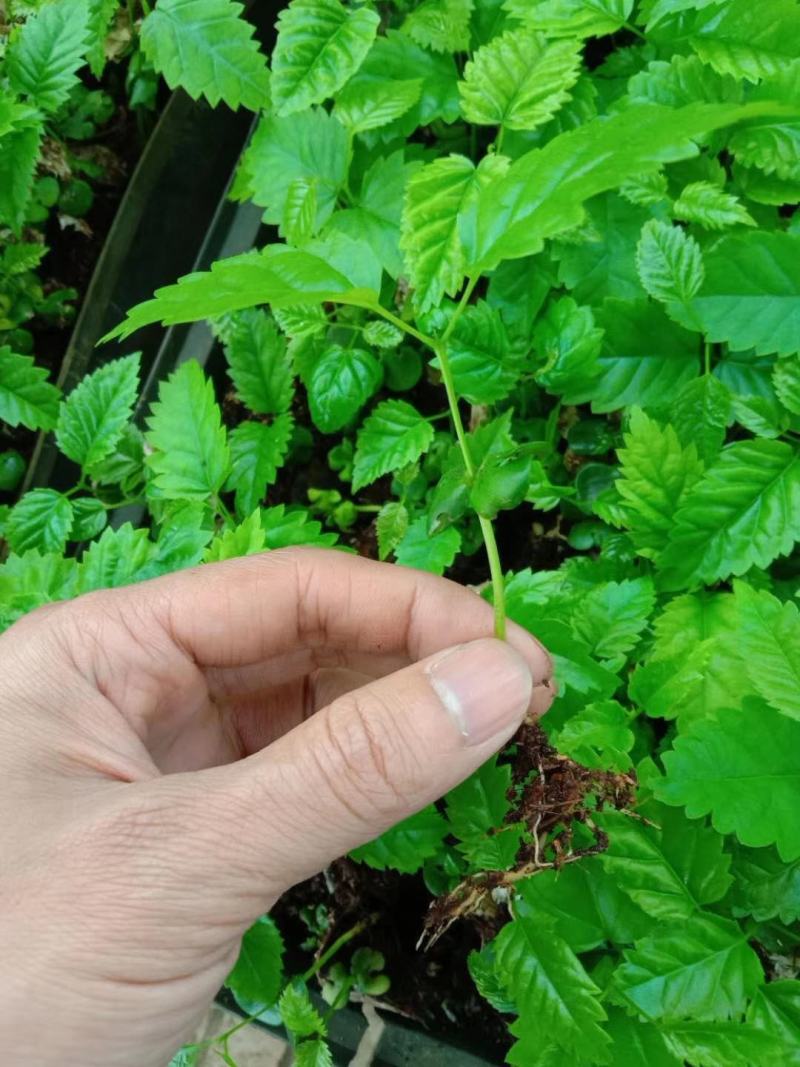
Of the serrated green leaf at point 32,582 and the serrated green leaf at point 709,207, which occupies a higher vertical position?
the serrated green leaf at point 709,207

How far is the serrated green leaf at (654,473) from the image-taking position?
1.13m

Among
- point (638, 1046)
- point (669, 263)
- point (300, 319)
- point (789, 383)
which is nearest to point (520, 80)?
point (669, 263)

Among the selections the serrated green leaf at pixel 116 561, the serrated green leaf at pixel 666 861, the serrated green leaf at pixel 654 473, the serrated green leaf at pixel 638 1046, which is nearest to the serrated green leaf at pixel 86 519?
the serrated green leaf at pixel 116 561

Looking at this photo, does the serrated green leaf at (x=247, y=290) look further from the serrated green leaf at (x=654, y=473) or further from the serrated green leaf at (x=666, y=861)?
the serrated green leaf at (x=666, y=861)

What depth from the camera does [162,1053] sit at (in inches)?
32.5

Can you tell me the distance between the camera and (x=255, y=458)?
1.42 meters

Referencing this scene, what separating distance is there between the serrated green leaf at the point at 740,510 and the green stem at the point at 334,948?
27.8 inches

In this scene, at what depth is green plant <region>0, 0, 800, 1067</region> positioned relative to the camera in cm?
88

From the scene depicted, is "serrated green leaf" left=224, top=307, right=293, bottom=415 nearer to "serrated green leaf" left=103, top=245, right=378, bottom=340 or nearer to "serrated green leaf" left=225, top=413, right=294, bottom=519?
"serrated green leaf" left=225, top=413, right=294, bottom=519

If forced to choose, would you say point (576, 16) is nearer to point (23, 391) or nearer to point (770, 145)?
point (770, 145)

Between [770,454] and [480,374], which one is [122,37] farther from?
[770,454]

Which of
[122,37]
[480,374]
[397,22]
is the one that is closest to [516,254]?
[480,374]

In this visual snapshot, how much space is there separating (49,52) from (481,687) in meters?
1.33

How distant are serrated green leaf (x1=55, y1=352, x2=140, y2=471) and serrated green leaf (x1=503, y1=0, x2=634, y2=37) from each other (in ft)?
2.48
